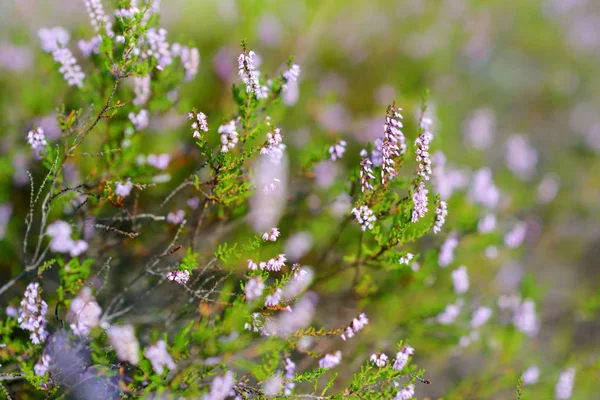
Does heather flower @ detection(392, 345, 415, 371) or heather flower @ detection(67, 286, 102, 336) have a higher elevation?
heather flower @ detection(392, 345, 415, 371)

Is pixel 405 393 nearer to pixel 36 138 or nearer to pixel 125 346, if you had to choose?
pixel 125 346

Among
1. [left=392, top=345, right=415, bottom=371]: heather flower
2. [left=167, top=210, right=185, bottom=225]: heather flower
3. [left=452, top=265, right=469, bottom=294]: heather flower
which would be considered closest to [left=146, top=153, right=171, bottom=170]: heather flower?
[left=167, top=210, right=185, bottom=225]: heather flower

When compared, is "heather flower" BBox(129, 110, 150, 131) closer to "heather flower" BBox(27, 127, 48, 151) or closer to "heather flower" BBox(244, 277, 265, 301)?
"heather flower" BBox(27, 127, 48, 151)

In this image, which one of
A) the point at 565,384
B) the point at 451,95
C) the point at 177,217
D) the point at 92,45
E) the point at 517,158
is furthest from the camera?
the point at 451,95

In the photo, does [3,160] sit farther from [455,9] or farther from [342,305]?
[455,9]

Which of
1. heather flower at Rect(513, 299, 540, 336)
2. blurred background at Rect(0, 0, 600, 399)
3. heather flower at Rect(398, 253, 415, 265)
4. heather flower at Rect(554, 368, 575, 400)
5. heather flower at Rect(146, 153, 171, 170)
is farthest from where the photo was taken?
blurred background at Rect(0, 0, 600, 399)

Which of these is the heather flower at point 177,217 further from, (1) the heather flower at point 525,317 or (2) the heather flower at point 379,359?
(1) the heather flower at point 525,317

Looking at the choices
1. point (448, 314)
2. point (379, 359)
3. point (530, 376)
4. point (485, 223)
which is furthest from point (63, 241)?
point (530, 376)
